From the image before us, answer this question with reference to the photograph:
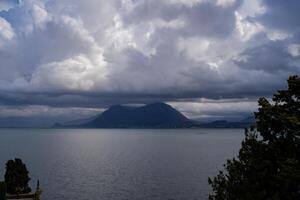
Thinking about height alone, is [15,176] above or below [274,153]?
below

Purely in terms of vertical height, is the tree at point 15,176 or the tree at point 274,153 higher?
the tree at point 274,153

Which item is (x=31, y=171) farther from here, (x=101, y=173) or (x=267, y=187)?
(x=267, y=187)

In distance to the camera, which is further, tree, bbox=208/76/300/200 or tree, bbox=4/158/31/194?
tree, bbox=4/158/31/194

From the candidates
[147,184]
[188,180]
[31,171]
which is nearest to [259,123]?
[147,184]

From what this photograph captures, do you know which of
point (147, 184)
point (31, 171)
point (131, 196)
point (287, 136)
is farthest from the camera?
point (31, 171)

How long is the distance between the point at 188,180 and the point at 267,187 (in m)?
83.1

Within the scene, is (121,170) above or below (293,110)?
below

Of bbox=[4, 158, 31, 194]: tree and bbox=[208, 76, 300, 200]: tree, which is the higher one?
bbox=[208, 76, 300, 200]: tree

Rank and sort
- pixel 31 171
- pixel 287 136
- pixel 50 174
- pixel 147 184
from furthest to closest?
pixel 31 171 → pixel 50 174 → pixel 147 184 → pixel 287 136

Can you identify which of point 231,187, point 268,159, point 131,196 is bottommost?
point 131,196

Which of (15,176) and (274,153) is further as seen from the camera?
(15,176)

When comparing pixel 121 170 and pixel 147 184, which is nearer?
pixel 147 184

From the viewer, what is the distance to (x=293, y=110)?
111 feet

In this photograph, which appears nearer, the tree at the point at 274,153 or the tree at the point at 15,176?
the tree at the point at 274,153
